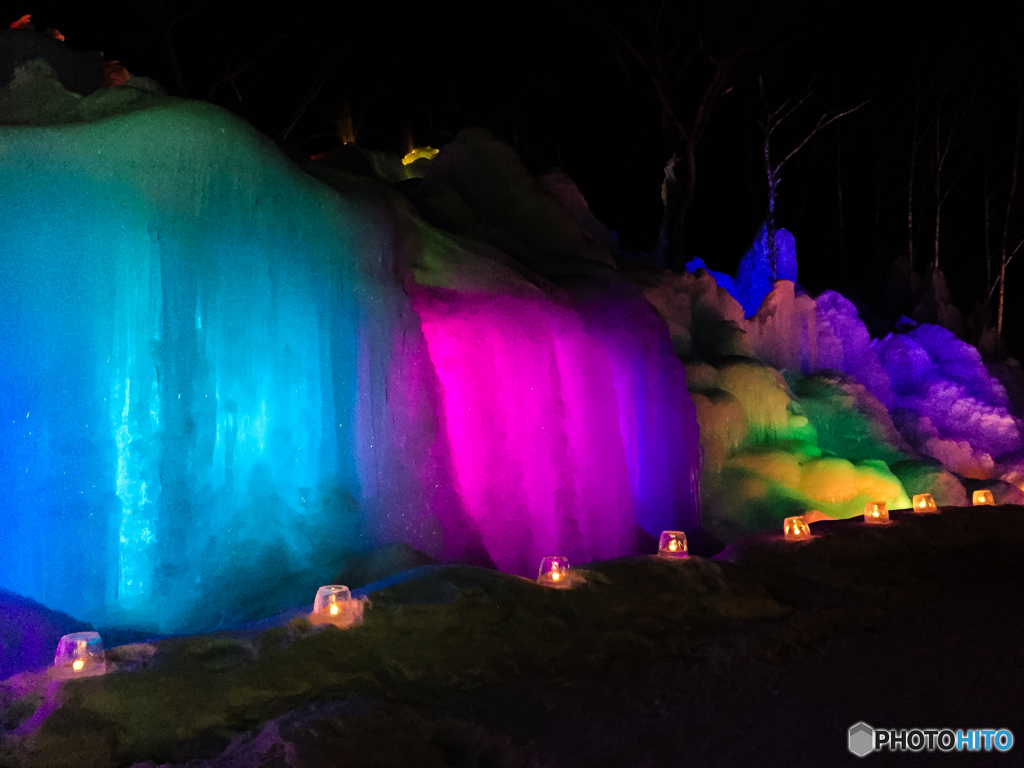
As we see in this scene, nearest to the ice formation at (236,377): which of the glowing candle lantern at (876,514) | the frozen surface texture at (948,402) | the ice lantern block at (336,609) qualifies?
the ice lantern block at (336,609)

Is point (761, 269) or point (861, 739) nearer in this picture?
point (861, 739)

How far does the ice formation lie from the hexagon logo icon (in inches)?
156

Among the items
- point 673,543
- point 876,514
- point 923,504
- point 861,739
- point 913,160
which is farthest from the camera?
point 913,160

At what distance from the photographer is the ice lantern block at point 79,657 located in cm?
400

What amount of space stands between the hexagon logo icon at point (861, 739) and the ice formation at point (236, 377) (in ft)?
13.0

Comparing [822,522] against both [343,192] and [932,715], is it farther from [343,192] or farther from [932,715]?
[343,192]

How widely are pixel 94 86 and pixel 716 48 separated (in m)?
14.0

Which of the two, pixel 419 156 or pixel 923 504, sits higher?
pixel 419 156

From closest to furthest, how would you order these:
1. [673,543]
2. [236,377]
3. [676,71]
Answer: [236,377] → [673,543] → [676,71]

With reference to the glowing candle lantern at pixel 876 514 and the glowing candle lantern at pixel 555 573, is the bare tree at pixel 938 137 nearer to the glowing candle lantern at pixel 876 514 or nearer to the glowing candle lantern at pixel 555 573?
the glowing candle lantern at pixel 876 514

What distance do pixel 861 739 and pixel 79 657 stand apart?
3.87 metres

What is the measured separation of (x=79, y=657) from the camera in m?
4.05

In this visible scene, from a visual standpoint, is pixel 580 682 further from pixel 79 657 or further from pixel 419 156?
pixel 419 156

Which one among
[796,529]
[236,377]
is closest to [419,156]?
[236,377]
